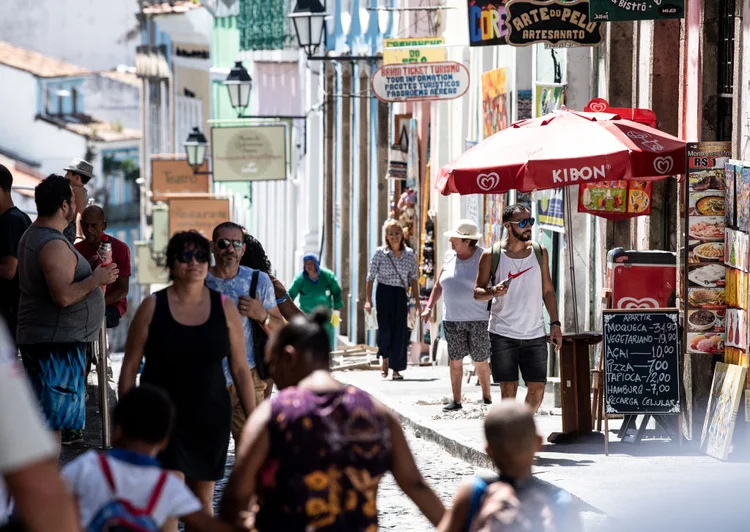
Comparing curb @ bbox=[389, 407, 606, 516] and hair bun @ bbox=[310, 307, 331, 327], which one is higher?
hair bun @ bbox=[310, 307, 331, 327]

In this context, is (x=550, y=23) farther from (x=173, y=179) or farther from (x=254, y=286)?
(x=173, y=179)

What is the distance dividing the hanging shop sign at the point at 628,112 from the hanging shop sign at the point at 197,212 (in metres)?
29.3

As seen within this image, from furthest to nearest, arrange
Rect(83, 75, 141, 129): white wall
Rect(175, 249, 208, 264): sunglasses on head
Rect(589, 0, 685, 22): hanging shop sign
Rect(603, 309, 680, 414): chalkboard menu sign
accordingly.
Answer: Rect(83, 75, 141, 129): white wall, Rect(589, 0, 685, 22): hanging shop sign, Rect(603, 309, 680, 414): chalkboard menu sign, Rect(175, 249, 208, 264): sunglasses on head

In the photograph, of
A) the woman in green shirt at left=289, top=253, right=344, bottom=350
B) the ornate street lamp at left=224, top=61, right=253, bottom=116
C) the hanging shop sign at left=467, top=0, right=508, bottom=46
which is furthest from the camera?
the ornate street lamp at left=224, top=61, right=253, bottom=116

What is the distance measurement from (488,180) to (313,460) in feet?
25.0

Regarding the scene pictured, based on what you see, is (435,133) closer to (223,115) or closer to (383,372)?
(383,372)

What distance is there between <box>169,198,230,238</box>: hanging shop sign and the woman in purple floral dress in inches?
1483

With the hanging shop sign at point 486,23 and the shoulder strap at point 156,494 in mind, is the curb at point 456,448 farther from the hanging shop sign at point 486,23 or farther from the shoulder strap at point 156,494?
the shoulder strap at point 156,494

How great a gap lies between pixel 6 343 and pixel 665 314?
8.42 metres

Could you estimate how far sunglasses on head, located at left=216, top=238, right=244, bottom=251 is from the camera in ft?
28.7

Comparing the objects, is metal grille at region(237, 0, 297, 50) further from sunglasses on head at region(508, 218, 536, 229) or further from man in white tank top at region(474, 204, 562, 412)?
sunglasses on head at region(508, 218, 536, 229)

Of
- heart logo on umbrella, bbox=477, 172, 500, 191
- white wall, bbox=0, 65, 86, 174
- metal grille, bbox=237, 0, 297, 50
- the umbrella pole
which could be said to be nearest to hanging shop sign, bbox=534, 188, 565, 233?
the umbrella pole

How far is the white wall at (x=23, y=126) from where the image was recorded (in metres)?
64.5

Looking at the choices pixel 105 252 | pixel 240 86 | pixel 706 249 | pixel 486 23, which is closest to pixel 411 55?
pixel 486 23
